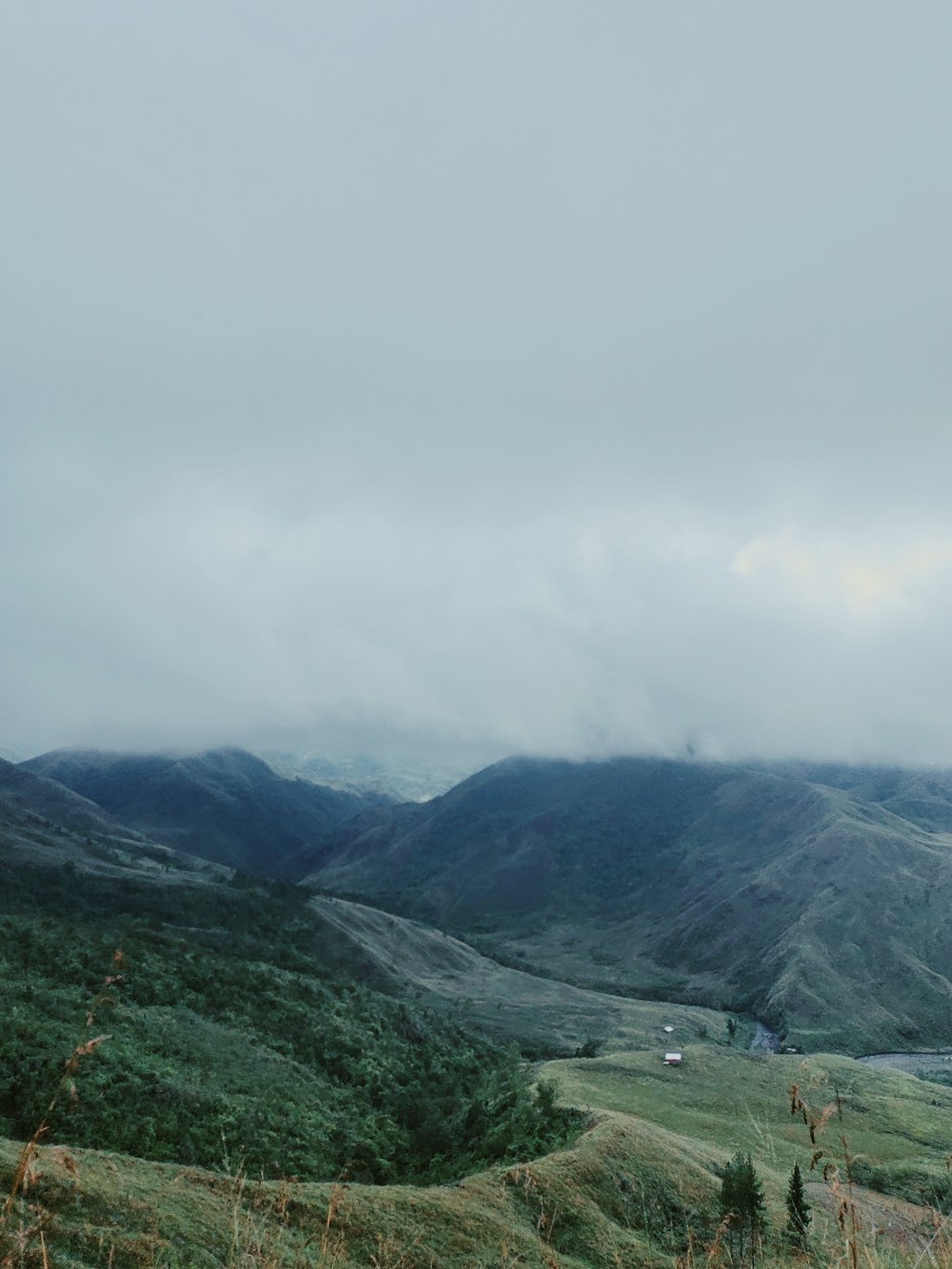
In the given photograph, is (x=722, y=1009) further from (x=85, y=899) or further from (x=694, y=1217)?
(x=694, y=1217)

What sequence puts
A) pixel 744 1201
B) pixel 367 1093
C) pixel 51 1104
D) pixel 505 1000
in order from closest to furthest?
pixel 51 1104 → pixel 744 1201 → pixel 367 1093 → pixel 505 1000

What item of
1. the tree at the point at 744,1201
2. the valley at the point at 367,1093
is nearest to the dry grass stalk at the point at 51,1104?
the valley at the point at 367,1093

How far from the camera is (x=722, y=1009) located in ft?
524

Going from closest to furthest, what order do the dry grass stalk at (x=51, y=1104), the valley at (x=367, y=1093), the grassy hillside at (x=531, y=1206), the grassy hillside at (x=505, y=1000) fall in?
the dry grass stalk at (x=51, y=1104)
the grassy hillside at (x=531, y=1206)
the valley at (x=367, y=1093)
the grassy hillside at (x=505, y=1000)

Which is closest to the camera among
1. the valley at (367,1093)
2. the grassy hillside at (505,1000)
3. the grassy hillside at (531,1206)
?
the grassy hillside at (531,1206)

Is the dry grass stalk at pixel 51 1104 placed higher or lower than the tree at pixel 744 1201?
higher

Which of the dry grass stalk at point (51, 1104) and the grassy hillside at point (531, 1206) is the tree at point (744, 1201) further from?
the dry grass stalk at point (51, 1104)

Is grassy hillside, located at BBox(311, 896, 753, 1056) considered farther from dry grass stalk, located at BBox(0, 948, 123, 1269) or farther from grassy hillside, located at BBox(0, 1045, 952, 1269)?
dry grass stalk, located at BBox(0, 948, 123, 1269)

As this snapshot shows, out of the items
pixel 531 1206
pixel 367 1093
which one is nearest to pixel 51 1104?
pixel 531 1206

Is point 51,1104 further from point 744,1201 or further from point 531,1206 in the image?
point 744,1201

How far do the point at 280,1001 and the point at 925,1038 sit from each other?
133 m

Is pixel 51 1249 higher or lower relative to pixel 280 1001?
higher

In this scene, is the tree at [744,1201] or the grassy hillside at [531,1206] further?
the tree at [744,1201]

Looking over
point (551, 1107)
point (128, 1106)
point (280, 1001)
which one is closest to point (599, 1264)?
point (551, 1107)
